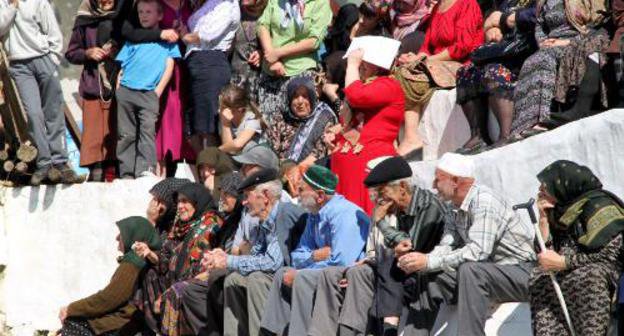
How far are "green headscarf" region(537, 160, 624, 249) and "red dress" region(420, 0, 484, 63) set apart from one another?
4179mm

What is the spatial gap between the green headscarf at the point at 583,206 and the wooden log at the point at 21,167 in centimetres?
683

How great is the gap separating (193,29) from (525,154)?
4.23m

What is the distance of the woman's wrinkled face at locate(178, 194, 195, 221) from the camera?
50.8 feet

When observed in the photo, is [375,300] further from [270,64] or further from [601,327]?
[270,64]

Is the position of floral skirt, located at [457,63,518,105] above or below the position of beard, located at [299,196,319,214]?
above

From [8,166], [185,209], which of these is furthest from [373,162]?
[8,166]

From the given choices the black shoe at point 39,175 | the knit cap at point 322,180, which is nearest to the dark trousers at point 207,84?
the black shoe at point 39,175

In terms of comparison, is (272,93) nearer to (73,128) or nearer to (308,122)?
(308,122)

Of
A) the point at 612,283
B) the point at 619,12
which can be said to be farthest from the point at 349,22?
the point at 612,283

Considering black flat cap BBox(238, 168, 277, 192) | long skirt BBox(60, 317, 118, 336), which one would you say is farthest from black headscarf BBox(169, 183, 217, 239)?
black flat cap BBox(238, 168, 277, 192)

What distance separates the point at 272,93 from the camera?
1691cm

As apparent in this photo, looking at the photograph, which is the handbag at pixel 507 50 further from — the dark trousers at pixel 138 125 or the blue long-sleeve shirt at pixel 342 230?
the dark trousers at pixel 138 125

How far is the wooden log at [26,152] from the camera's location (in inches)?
688

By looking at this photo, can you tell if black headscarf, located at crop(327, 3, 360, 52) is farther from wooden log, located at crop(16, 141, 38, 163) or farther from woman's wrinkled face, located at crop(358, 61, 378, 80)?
wooden log, located at crop(16, 141, 38, 163)
